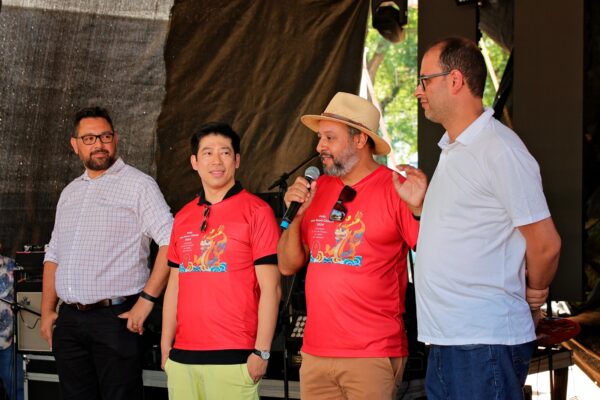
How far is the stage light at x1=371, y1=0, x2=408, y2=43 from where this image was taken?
15.2 feet

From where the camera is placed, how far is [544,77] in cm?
385

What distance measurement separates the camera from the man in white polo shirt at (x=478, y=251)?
2344 mm

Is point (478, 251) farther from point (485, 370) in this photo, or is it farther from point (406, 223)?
point (406, 223)

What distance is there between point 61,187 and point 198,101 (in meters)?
1.02

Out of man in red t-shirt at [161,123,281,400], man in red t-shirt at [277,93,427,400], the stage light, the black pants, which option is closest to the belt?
the black pants

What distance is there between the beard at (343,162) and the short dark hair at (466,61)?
0.73 metres

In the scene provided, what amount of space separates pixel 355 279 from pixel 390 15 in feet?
7.30

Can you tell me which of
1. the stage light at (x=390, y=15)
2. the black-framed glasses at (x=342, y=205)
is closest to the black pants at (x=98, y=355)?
the black-framed glasses at (x=342, y=205)

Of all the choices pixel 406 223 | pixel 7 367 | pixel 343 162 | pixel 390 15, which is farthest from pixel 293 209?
pixel 7 367

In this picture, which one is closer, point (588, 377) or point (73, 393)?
point (73, 393)

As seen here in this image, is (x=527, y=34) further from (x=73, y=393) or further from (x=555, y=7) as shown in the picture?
(x=73, y=393)

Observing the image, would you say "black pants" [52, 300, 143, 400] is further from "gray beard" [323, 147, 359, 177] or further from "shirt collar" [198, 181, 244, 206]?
"gray beard" [323, 147, 359, 177]

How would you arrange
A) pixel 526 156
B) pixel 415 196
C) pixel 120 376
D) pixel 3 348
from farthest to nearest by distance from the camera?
pixel 3 348, pixel 120 376, pixel 415 196, pixel 526 156

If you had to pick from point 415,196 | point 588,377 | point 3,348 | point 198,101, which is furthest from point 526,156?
point 3,348
